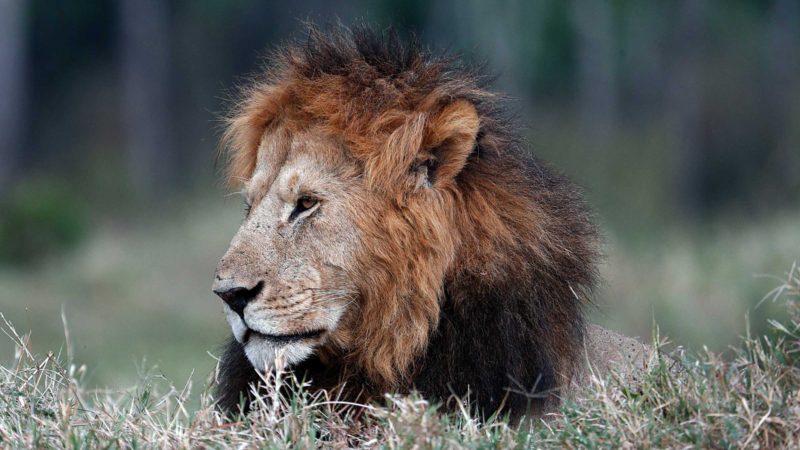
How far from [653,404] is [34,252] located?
13397 mm

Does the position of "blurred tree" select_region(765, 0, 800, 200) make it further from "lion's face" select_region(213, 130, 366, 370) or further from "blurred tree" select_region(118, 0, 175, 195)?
"lion's face" select_region(213, 130, 366, 370)

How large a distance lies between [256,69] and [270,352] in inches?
920

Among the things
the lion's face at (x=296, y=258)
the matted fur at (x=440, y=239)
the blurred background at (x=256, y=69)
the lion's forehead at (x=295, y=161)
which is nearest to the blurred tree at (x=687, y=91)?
the blurred background at (x=256, y=69)

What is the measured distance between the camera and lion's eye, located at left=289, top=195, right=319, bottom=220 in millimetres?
4305

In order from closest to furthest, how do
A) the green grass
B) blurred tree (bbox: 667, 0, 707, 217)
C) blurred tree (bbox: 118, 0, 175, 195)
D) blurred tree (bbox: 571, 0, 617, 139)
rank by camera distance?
the green grass
blurred tree (bbox: 667, 0, 707, 217)
blurred tree (bbox: 571, 0, 617, 139)
blurred tree (bbox: 118, 0, 175, 195)

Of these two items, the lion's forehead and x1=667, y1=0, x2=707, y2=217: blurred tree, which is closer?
the lion's forehead

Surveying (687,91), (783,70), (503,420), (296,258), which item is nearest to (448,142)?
(296,258)

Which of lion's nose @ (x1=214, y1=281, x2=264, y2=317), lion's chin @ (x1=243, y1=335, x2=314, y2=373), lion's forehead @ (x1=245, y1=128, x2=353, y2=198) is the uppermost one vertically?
lion's forehead @ (x1=245, y1=128, x2=353, y2=198)

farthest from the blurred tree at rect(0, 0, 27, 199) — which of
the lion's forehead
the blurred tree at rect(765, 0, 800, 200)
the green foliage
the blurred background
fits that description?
the lion's forehead

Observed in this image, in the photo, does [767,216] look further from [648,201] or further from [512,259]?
[512,259]

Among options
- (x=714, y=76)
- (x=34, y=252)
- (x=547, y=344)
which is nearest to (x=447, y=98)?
(x=547, y=344)

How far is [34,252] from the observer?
16047mm

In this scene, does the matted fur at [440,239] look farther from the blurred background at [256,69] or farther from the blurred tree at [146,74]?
the blurred tree at [146,74]

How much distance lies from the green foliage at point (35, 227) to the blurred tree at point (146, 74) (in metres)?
12.5
